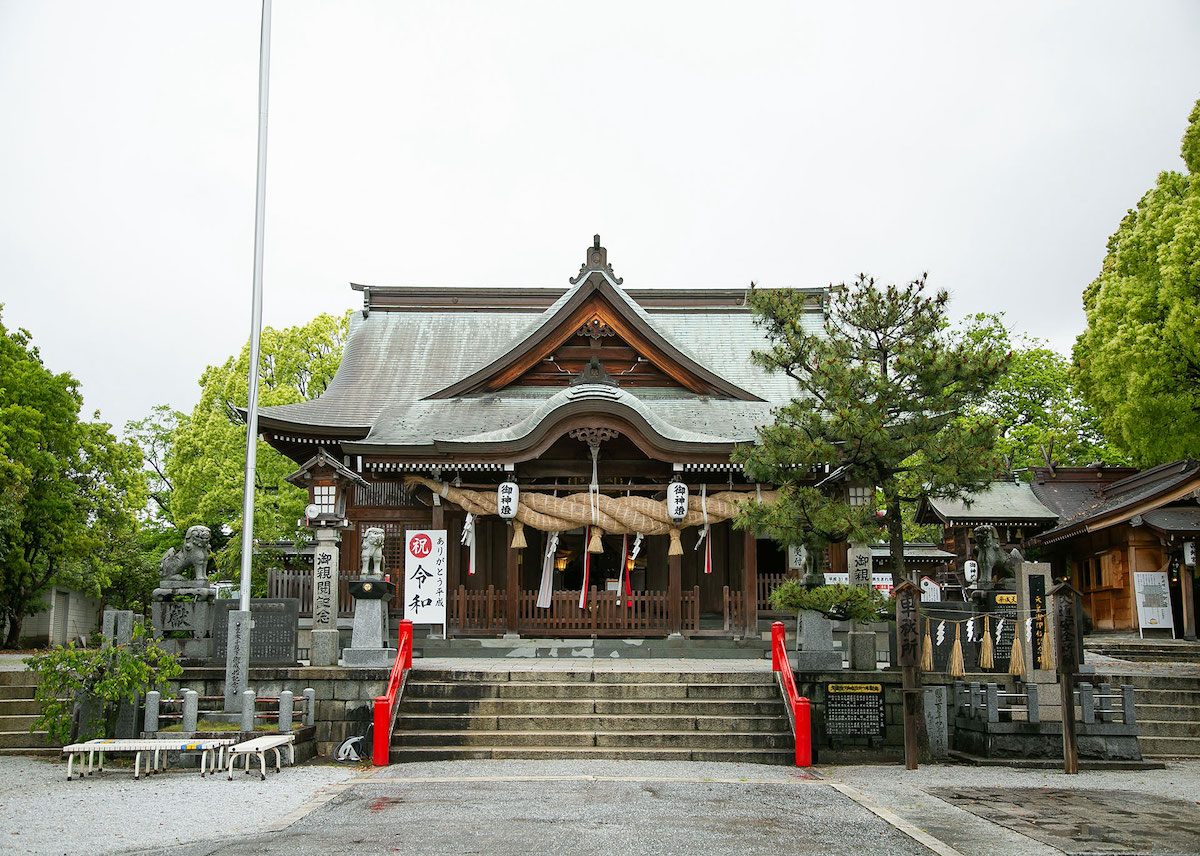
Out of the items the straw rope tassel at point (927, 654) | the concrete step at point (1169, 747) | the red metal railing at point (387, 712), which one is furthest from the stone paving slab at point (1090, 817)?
the red metal railing at point (387, 712)

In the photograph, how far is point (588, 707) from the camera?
13.4 metres

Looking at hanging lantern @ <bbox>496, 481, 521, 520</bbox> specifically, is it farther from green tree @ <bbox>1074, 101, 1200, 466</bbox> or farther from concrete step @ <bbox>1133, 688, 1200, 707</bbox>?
green tree @ <bbox>1074, 101, 1200, 466</bbox>

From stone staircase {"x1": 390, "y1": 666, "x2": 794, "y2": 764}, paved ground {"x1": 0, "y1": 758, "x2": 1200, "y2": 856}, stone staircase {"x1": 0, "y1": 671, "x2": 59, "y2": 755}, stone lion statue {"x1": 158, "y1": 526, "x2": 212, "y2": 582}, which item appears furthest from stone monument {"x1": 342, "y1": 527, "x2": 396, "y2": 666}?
stone staircase {"x1": 0, "y1": 671, "x2": 59, "y2": 755}

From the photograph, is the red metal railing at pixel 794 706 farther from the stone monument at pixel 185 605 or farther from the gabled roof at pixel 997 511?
the gabled roof at pixel 997 511

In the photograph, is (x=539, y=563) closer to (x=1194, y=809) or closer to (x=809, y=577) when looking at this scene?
(x=809, y=577)

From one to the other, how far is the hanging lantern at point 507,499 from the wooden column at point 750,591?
14.8 feet

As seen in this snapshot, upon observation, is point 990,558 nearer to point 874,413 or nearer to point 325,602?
point 874,413

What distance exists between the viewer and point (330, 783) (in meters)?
10.8

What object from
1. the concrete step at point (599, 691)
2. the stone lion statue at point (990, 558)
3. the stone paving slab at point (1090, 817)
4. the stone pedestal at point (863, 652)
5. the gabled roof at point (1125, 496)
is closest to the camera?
the stone paving slab at point (1090, 817)

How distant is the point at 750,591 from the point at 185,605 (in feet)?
33.4

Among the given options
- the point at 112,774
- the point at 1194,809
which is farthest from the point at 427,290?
the point at 1194,809

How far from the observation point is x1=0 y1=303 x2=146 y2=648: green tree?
83.7ft

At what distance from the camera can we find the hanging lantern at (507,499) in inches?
738

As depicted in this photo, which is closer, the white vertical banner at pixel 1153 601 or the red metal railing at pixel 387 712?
the red metal railing at pixel 387 712
